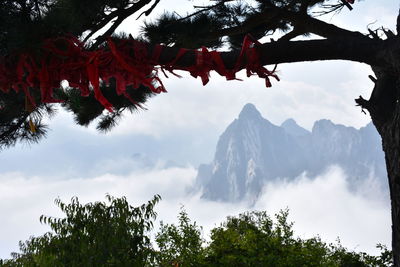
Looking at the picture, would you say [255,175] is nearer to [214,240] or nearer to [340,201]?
[340,201]

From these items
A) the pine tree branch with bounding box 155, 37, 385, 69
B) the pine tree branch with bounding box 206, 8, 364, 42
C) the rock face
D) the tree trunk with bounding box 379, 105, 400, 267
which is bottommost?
the tree trunk with bounding box 379, 105, 400, 267

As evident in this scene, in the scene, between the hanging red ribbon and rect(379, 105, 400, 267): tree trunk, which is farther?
rect(379, 105, 400, 267): tree trunk

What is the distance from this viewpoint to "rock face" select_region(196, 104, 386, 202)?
183m

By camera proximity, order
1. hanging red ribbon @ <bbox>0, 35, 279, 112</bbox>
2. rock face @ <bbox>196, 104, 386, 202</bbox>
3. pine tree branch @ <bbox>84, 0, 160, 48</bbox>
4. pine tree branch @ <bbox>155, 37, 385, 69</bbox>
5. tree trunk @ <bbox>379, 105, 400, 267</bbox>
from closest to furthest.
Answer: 1. hanging red ribbon @ <bbox>0, 35, 279, 112</bbox>
2. pine tree branch @ <bbox>155, 37, 385, 69</bbox>
3. tree trunk @ <bbox>379, 105, 400, 267</bbox>
4. pine tree branch @ <bbox>84, 0, 160, 48</bbox>
5. rock face @ <bbox>196, 104, 386, 202</bbox>

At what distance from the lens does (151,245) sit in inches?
311

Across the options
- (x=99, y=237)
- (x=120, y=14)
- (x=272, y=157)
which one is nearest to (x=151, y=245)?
(x=99, y=237)

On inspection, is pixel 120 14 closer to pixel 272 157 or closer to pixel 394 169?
pixel 394 169

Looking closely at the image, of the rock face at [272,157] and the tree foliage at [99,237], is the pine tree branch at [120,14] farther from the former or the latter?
the rock face at [272,157]

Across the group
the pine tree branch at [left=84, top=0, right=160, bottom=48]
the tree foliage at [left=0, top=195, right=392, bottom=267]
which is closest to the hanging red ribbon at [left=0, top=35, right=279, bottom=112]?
the pine tree branch at [left=84, top=0, right=160, bottom=48]

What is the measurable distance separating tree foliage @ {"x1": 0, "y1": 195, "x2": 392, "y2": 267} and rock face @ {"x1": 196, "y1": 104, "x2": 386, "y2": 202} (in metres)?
171

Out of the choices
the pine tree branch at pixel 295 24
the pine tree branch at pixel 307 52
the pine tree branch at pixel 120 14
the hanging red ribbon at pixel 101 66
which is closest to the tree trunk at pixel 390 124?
the pine tree branch at pixel 307 52

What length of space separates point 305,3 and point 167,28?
1.76 metres

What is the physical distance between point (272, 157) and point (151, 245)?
7202 inches

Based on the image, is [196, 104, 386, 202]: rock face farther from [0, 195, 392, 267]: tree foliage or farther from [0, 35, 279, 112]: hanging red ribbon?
[0, 35, 279, 112]: hanging red ribbon
